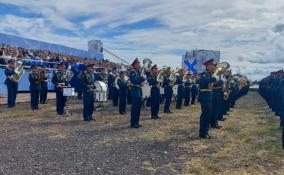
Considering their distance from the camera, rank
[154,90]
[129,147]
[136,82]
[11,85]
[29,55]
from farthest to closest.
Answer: [29,55] < [11,85] < [154,90] < [136,82] < [129,147]

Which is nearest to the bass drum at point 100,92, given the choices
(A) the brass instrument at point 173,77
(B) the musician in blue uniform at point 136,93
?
(B) the musician in blue uniform at point 136,93

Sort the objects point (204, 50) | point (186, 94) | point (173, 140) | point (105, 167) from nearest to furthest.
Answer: point (105, 167)
point (173, 140)
point (186, 94)
point (204, 50)

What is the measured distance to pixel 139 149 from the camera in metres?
9.98

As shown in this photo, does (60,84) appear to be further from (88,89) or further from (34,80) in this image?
(34,80)

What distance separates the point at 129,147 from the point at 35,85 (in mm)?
9525

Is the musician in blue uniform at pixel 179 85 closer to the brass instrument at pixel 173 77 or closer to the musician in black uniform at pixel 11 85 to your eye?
the brass instrument at pixel 173 77

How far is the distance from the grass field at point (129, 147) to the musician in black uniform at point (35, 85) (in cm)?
254

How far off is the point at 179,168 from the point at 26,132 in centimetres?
544

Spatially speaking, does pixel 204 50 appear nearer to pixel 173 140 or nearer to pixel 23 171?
pixel 173 140

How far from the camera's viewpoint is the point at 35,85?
60.6ft

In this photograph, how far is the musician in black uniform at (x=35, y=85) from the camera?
18.2 meters

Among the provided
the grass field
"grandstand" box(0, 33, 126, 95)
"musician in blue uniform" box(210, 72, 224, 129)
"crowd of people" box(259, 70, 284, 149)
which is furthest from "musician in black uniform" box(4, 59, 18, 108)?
"crowd of people" box(259, 70, 284, 149)

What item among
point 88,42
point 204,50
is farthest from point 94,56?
point 204,50

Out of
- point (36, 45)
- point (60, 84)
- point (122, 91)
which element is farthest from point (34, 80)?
point (36, 45)
